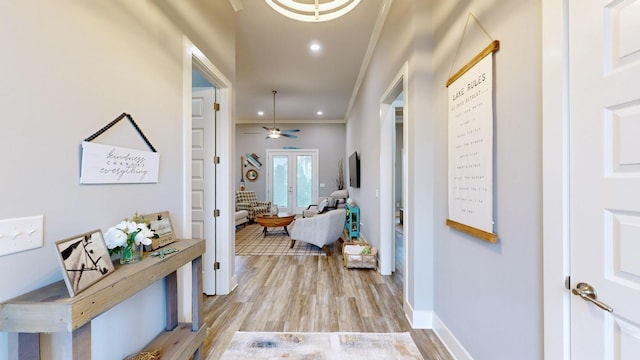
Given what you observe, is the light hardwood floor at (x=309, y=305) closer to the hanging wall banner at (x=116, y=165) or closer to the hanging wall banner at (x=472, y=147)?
the hanging wall banner at (x=472, y=147)

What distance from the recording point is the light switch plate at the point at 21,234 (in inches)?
35.9

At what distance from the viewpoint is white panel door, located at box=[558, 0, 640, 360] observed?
2.59 feet

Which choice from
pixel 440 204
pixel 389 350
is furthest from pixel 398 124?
pixel 389 350

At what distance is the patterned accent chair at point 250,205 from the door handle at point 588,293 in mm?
7244

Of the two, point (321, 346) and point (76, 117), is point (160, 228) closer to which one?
point (76, 117)

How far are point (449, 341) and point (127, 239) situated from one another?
2.16 meters

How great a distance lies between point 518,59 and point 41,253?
2.22m

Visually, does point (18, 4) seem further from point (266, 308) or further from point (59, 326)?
point (266, 308)

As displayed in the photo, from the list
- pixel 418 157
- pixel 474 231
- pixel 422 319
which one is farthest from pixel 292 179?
pixel 474 231

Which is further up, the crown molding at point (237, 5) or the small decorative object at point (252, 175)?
the crown molding at point (237, 5)

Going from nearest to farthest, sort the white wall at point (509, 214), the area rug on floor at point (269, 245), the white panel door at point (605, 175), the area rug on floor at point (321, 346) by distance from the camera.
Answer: the white panel door at point (605, 175) < the white wall at point (509, 214) < the area rug on floor at point (321, 346) < the area rug on floor at point (269, 245)

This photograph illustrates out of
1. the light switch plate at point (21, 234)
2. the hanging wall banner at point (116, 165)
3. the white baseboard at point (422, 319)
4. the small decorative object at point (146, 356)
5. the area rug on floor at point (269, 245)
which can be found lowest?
the area rug on floor at point (269, 245)

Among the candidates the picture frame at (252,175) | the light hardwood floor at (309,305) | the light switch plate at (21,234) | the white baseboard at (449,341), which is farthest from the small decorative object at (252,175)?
the light switch plate at (21,234)

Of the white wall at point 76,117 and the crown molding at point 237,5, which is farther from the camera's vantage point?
the crown molding at point 237,5
